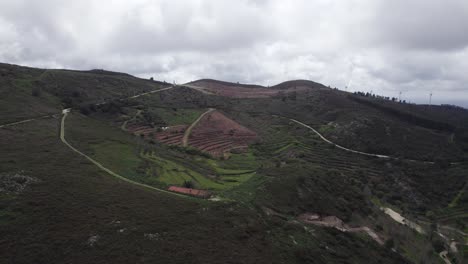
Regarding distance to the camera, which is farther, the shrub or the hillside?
the shrub

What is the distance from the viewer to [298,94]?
617ft

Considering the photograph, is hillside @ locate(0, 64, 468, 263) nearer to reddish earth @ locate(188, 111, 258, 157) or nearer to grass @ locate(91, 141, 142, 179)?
grass @ locate(91, 141, 142, 179)

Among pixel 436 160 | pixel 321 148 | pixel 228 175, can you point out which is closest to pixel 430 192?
pixel 436 160

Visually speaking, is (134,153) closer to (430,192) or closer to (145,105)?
(145,105)

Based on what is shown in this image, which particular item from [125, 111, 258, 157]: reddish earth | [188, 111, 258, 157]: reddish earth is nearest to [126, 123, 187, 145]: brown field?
[125, 111, 258, 157]: reddish earth

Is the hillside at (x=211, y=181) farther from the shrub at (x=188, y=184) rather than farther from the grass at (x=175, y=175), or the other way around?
the shrub at (x=188, y=184)

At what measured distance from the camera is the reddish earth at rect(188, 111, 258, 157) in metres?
99.7

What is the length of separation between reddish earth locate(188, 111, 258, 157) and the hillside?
2.77 feet

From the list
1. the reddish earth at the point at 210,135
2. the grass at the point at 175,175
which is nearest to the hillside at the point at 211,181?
the grass at the point at 175,175

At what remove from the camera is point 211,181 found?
6400 centimetres

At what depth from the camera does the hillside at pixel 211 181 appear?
35.1 metres

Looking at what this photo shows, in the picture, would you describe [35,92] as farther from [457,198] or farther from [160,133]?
[457,198]

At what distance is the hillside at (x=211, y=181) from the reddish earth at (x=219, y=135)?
2.77 feet

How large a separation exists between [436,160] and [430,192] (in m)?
21.6
